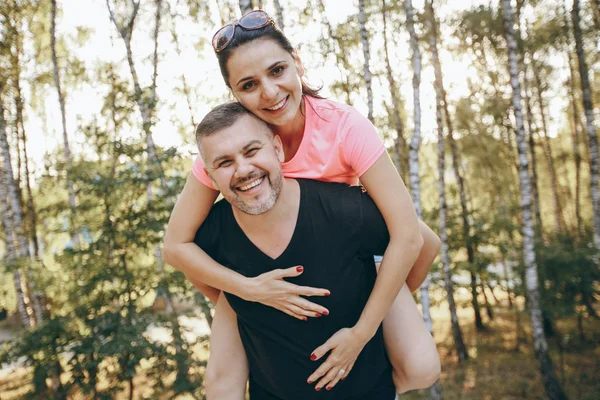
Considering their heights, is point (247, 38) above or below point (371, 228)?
above

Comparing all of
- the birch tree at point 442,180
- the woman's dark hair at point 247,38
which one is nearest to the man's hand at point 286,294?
the woman's dark hair at point 247,38

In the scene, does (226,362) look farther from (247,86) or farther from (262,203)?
(247,86)

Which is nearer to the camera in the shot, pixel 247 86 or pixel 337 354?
pixel 337 354

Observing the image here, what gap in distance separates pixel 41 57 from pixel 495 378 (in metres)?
18.1

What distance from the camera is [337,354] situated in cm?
147

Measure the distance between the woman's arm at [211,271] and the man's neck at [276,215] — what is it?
6.4 inches

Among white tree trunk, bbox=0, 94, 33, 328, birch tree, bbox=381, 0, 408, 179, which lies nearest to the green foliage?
birch tree, bbox=381, 0, 408, 179

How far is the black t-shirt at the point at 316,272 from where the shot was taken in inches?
59.1

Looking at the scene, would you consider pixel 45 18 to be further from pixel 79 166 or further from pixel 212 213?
pixel 212 213

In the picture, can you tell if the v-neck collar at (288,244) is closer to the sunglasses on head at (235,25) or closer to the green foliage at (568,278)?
the sunglasses on head at (235,25)

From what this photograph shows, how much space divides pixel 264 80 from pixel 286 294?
2.63ft

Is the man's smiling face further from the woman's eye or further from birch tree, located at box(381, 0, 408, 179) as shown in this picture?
birch tree, located at box(381, 0, 408, 179)

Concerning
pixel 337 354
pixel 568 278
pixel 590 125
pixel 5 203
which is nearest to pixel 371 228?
pixel 337 354

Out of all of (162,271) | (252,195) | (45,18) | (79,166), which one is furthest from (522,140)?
(45,18)
